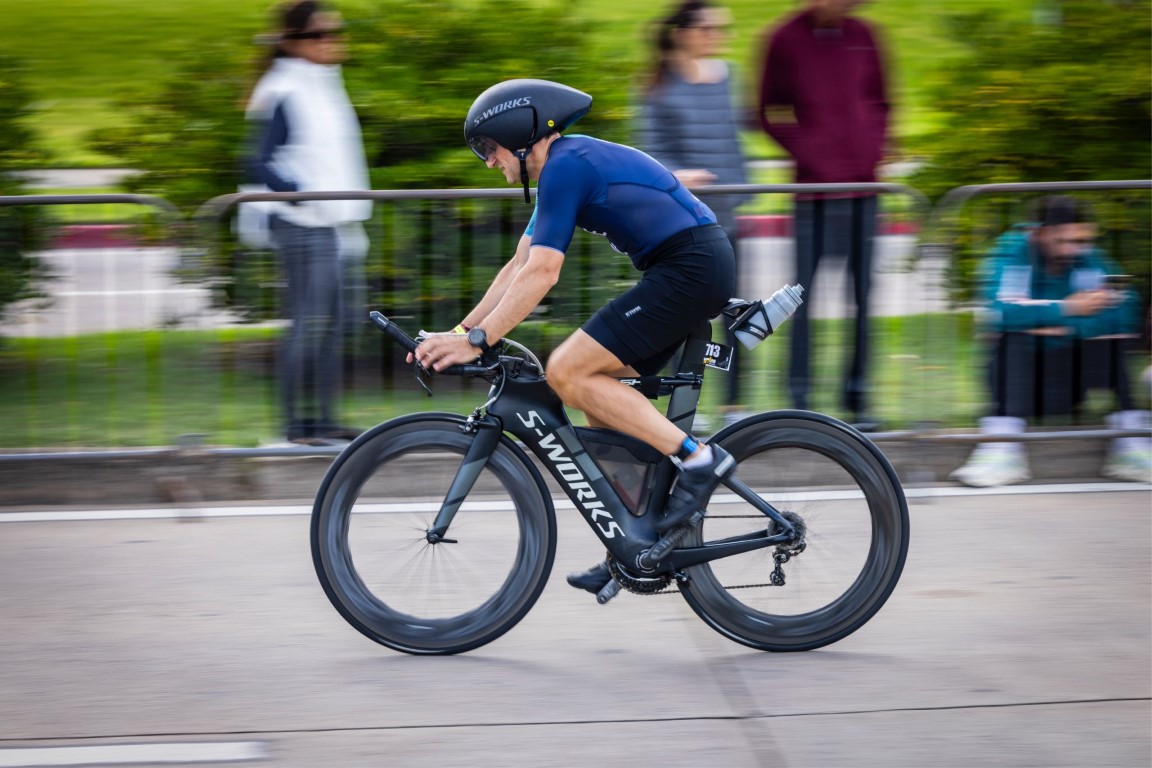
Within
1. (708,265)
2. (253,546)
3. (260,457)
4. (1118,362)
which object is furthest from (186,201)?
(1118,362)

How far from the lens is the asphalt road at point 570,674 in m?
4.05

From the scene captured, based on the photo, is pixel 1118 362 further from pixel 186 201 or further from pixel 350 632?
pixel 186 201

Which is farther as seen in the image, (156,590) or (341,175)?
(341,175)

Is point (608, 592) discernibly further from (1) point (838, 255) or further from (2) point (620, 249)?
(1) point (838, 255)

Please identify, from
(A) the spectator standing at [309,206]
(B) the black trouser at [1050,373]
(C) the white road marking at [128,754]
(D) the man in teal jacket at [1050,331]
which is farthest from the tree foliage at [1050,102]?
(C) the white road marking at [128,754]

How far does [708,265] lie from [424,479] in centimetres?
111

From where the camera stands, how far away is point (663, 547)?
4.61 meters

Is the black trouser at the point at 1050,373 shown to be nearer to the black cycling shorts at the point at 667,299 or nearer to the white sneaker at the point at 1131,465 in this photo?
the white sneaker at the point at 1131,465

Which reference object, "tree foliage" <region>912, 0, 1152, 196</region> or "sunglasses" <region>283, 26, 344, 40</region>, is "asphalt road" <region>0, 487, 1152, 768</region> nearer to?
"sunglasses" <region>283, 26, 344, 40</region>

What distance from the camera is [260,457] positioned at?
21.3ft

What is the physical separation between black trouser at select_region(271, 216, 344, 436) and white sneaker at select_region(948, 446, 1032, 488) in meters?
2.81

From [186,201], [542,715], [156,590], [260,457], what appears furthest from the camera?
[186,201]

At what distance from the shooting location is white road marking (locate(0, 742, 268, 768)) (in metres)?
3.97

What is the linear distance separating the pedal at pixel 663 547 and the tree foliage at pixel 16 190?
10.7 feet
